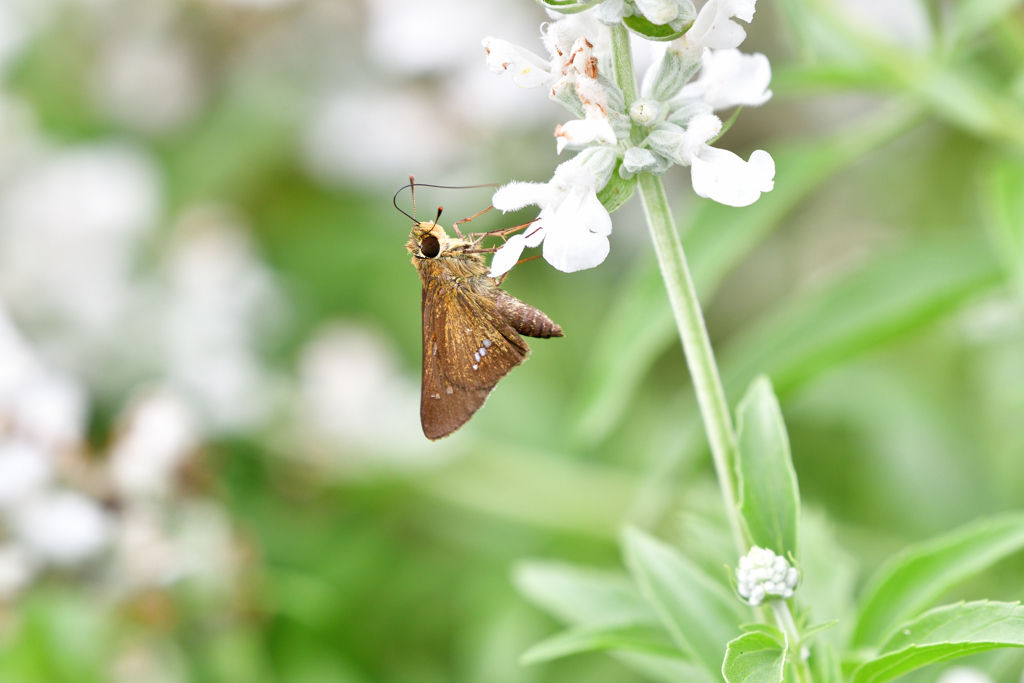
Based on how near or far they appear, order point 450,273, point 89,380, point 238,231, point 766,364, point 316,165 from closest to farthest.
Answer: point 450,273 < point 766,364 < point 89,380 < point 238,231 < point 316,165

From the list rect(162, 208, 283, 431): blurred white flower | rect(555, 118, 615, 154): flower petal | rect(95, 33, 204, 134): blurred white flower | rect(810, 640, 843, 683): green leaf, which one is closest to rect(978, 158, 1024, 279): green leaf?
rect(810, 640, 843, 683): green leaf

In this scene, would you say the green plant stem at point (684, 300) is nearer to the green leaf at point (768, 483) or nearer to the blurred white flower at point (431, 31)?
the green leaf at point (768, 483)

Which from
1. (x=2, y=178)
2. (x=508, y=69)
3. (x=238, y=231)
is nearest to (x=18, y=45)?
(x=2, y=178)

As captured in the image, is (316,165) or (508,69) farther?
(316,165)

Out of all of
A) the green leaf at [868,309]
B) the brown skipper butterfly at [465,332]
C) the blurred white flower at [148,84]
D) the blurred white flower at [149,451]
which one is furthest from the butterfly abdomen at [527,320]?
the blurred white flower at [148,84]

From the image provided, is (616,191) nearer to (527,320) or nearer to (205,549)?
(527,320)

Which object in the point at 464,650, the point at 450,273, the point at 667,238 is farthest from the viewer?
the point at 464,650

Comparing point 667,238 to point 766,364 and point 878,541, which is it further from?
point 878,541
